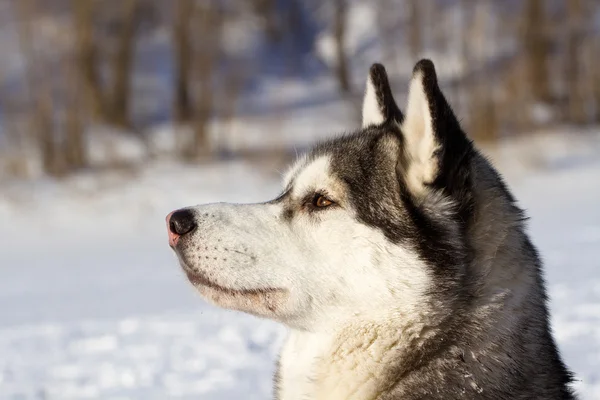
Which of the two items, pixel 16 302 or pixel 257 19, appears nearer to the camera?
pixel 16 302

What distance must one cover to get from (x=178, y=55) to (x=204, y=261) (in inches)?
711

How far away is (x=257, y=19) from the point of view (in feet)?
85.3

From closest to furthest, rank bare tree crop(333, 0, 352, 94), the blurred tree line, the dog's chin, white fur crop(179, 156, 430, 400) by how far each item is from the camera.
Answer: white fur crop(179, 156, 430, 400) < the dog's chin < the blurred tree line < bare tree crop(333, 0, 352, 94)

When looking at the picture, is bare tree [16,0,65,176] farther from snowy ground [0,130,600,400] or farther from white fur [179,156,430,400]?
white fur [179,156,430,400]

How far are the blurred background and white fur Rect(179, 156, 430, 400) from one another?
89.4 inches

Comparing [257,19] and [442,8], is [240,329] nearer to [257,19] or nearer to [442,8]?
[442,8]

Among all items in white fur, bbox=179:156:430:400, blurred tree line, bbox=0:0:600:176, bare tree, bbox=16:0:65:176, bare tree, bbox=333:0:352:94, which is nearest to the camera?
white fur, bbox=179:156:430:400

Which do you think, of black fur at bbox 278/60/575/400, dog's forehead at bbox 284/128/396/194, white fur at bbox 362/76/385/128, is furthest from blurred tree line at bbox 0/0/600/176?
black fur at bbox 278/60/575/400

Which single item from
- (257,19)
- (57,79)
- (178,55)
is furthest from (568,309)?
(257,19)

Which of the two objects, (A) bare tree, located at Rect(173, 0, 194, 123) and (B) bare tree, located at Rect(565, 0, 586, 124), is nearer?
(A) bare tree, located at Rect(173, 0, 194, 123)

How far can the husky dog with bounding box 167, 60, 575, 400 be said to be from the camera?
8.73 ft

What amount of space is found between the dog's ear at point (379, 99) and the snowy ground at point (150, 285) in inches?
87.7

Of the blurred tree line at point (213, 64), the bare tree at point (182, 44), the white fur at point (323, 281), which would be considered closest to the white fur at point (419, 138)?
the white fur at point (323, 281)

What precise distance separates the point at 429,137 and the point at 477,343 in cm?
69
